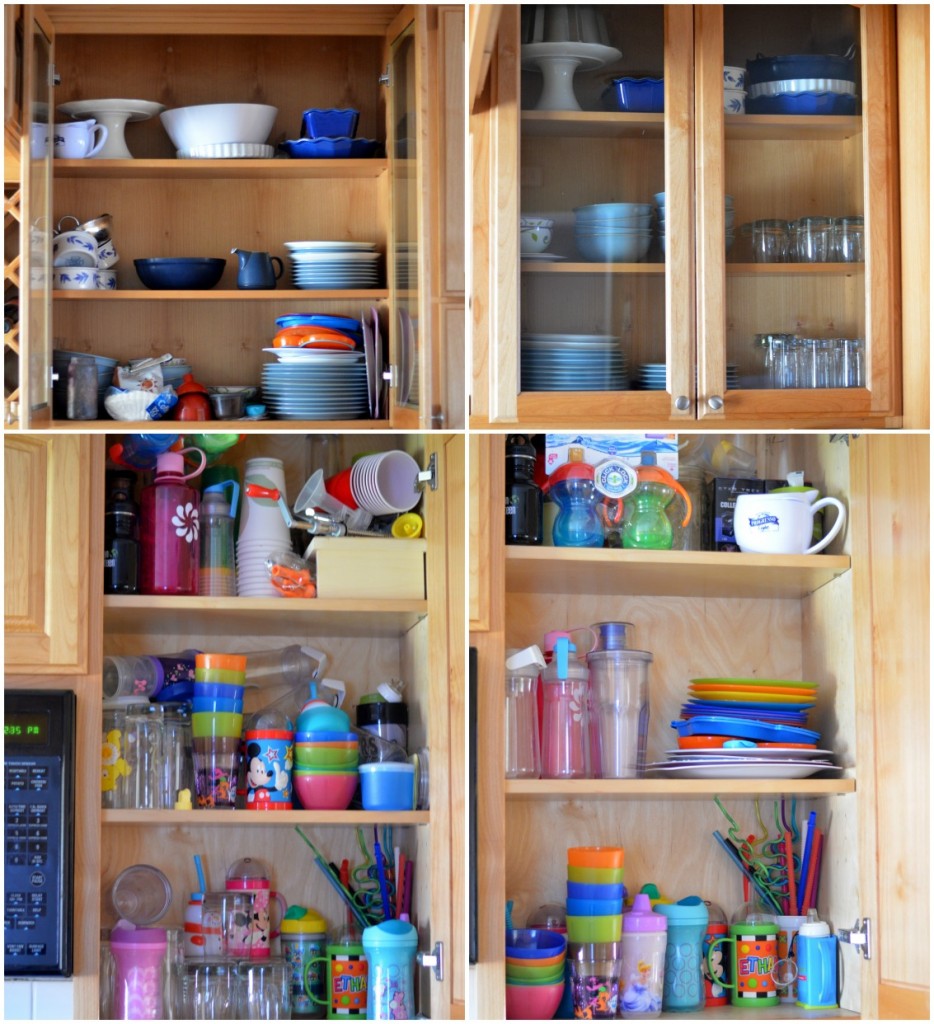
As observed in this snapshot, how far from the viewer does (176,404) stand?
2.61 m

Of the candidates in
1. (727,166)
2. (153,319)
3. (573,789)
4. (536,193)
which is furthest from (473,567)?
(153,319)

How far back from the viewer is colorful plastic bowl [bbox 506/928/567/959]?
2141 mm

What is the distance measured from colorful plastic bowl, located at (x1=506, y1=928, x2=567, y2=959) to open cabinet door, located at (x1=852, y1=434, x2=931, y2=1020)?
0.48m

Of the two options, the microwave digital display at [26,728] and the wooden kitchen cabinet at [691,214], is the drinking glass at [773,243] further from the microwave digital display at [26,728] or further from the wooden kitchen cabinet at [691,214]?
the microwave digital display at [26,728]

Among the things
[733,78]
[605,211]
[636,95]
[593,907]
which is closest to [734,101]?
[733,78]

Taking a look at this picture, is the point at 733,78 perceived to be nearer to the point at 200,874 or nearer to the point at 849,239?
Result: the point at 849,239

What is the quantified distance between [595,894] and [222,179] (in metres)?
1.51

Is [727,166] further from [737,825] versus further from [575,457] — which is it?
[737,825]

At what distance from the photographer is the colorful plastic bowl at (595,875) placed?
2.24 metres

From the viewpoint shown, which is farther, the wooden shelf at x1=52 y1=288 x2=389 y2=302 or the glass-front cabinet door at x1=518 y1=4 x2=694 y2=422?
the wooden shelf at x1=52 y1=288 x2=389 y2=302

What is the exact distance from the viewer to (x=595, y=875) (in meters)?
2.25

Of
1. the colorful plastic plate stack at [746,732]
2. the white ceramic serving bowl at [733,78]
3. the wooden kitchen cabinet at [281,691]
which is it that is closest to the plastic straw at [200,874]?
the wooden kitchen cabinet at [281,691]

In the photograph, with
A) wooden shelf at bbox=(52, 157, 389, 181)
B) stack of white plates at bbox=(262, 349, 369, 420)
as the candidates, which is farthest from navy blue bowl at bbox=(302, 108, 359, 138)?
stack of white plates at bbox=(262, 349, 369, 420)

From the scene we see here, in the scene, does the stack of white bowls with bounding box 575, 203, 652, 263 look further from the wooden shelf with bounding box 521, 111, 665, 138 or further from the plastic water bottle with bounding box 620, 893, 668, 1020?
the plastic water bottle with bounding box 620, 893, 668, 1020
